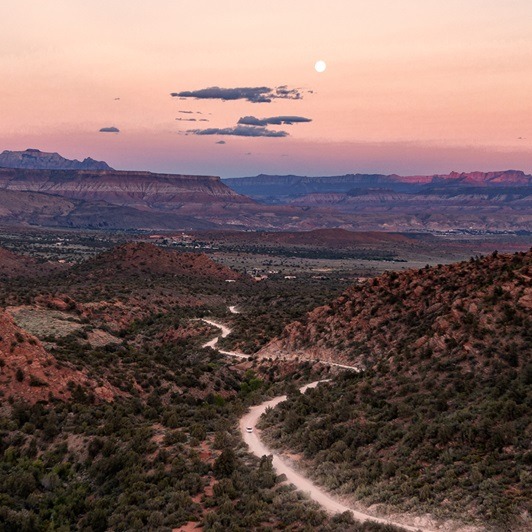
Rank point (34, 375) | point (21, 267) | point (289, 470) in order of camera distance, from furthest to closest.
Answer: point (21, 267)
point (34, 375)
point (289, 470)

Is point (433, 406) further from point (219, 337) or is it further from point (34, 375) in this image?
point (219, 337)

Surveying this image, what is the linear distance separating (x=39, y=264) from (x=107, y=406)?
14826 cm

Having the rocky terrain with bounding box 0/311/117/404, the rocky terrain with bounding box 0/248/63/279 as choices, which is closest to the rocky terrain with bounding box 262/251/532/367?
the rocky terrain with bounding box 0/311/117/404

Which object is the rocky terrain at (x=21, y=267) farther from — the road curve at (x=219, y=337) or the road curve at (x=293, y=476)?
the road curve at (x=293, y=476)

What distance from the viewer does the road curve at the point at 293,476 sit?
1056 inches

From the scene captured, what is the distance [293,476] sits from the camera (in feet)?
105

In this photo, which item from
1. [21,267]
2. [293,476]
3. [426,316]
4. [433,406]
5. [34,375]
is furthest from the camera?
[21,267]

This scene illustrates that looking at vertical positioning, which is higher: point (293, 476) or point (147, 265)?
point (293, 476)

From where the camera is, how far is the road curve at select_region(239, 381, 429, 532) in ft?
88.0

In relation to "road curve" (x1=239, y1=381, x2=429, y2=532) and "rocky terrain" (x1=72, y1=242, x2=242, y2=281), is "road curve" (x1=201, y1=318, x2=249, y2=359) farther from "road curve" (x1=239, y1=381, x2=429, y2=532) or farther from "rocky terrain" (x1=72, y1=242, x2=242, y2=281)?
"rocky terrain" (x1=72, y1=242, x2=242, y2=281)

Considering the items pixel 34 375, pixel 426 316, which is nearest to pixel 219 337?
pixel 426 316

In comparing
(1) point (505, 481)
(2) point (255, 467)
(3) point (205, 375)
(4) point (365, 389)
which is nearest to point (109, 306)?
(3) point (205, 375)

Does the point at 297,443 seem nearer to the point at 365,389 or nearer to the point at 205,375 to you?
the point at 365,389

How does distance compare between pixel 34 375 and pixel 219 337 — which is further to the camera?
pixel 219 337
